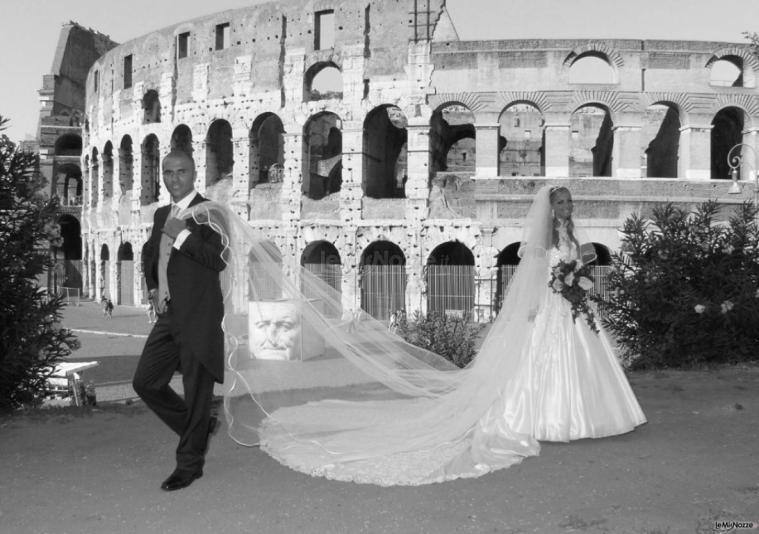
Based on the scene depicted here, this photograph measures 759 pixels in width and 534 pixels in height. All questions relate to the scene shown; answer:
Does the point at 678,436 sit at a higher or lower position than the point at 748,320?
lower

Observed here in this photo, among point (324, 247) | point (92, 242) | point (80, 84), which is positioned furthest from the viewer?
point (80, 84)

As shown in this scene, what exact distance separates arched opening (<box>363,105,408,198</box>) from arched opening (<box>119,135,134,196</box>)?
1109cm

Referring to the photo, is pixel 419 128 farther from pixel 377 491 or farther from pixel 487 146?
pixel 377 491

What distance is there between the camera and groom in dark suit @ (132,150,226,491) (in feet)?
13.5

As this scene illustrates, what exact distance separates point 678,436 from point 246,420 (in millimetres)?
3463

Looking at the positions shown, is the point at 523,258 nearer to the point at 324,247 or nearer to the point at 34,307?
the point at 34,307

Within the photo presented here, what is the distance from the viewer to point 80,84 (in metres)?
35.5

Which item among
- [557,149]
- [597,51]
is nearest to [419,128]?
[557,149]

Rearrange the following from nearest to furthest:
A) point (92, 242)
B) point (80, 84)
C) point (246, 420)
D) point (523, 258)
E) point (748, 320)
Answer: point (246, 420) < point (523, 258) < point (748, 320) < point (92, 242) < point (80, 84)

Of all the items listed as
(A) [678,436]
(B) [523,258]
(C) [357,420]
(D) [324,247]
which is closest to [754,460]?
(A) [678,436]

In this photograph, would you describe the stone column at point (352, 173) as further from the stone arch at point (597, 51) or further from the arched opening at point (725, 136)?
the arched opening at point (725, 136)

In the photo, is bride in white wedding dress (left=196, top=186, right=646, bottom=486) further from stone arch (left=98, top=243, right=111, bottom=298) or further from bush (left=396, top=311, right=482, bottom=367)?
stone arch (left=98, top=243, right=111, bottom=298)

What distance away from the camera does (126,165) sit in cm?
2744

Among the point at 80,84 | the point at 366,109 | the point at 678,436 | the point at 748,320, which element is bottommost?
the point at 678,436
